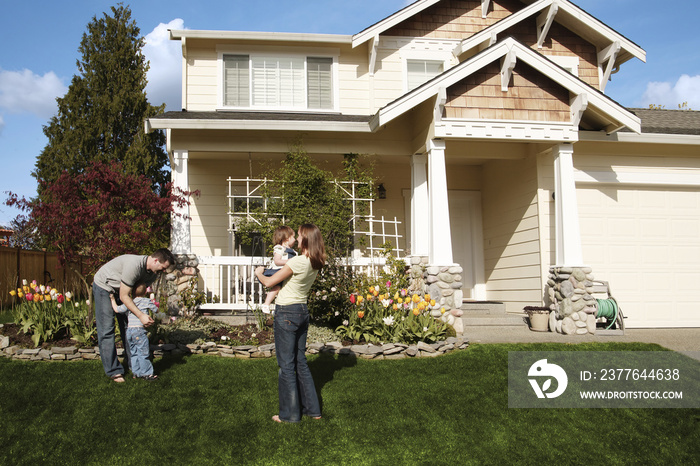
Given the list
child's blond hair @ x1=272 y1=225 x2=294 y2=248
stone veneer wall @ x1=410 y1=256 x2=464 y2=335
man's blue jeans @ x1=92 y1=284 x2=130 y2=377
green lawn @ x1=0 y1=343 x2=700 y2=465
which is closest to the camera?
green lawn @ x1=0 y1=343 x2=700 y2=465

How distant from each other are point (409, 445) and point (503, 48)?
6.52 meters

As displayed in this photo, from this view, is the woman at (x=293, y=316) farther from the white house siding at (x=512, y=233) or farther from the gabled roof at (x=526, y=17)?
the gabled roof at (x=526, y=17)

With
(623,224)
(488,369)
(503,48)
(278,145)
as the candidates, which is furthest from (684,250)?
(278,145)

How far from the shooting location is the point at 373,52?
1091 cm

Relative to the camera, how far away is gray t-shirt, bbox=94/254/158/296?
502 centimetres

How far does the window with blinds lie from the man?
776 cm

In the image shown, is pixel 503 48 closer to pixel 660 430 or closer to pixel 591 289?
pixel 591 289

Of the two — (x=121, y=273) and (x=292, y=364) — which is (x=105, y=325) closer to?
(x=121, y=273)

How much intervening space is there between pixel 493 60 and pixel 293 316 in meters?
5.98

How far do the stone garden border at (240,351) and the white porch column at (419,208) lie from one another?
279cm

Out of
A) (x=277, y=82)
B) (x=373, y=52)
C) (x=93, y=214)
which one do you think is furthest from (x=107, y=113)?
(x=93, y=214)

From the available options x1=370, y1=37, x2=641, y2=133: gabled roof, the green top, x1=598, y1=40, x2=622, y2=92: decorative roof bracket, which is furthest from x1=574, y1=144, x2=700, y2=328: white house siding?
the green top

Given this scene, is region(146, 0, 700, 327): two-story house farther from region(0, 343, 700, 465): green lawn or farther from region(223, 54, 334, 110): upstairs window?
region(0, 343, 700, 465): green lawn

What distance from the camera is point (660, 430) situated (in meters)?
4.66
